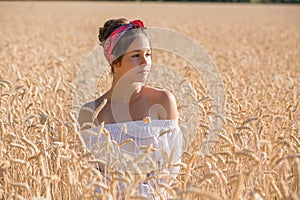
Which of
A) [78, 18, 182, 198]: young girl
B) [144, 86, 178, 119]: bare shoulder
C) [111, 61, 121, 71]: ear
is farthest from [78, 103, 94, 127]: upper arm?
[144, 86, 178, 119]: bare shoulder

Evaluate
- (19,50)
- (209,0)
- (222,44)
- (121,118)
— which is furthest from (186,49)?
(209,0)

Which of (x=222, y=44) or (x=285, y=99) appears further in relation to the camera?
(x=222, y=44)

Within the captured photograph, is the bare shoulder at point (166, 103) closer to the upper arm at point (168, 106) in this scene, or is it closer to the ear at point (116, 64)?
the upper arm at point (168, 106)

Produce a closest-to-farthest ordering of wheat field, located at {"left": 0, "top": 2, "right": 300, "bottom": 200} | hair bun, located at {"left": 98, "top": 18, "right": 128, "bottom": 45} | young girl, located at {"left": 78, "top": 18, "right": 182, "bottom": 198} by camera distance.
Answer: wheat field, located at {"left": 0, "top": 2, "right": 300, "bottom": 200}
young girl, located at {"left": 78, "top": 18, "right": 182, "bottom": 198}
hair bun, located at {"left": 98, "top": 18, "right": 128, "bottom": 45}

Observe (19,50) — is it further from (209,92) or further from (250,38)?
(250,38)

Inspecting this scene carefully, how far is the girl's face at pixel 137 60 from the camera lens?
3.46 metres

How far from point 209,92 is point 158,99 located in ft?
6.61

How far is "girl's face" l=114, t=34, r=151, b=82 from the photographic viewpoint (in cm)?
346

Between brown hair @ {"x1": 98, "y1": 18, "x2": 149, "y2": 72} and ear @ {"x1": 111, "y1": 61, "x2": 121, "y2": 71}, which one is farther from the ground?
brown hair @ {"x1": 98, "y1": 18, "x2": 149, "y2": 72}

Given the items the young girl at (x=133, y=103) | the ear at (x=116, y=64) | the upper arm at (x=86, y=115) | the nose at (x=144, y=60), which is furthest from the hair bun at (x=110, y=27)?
the upper arm at (x=86, y=115)

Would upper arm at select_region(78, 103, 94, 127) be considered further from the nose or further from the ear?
the nose

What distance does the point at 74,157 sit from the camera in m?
2.76

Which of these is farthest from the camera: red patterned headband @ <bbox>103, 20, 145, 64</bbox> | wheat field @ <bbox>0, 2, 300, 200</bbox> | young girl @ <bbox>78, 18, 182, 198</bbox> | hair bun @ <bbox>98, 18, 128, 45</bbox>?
hair bun @ <bbox>98, 18, 128, 45</bbox>

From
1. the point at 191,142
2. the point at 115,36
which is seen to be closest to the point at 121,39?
the point at 115,36
